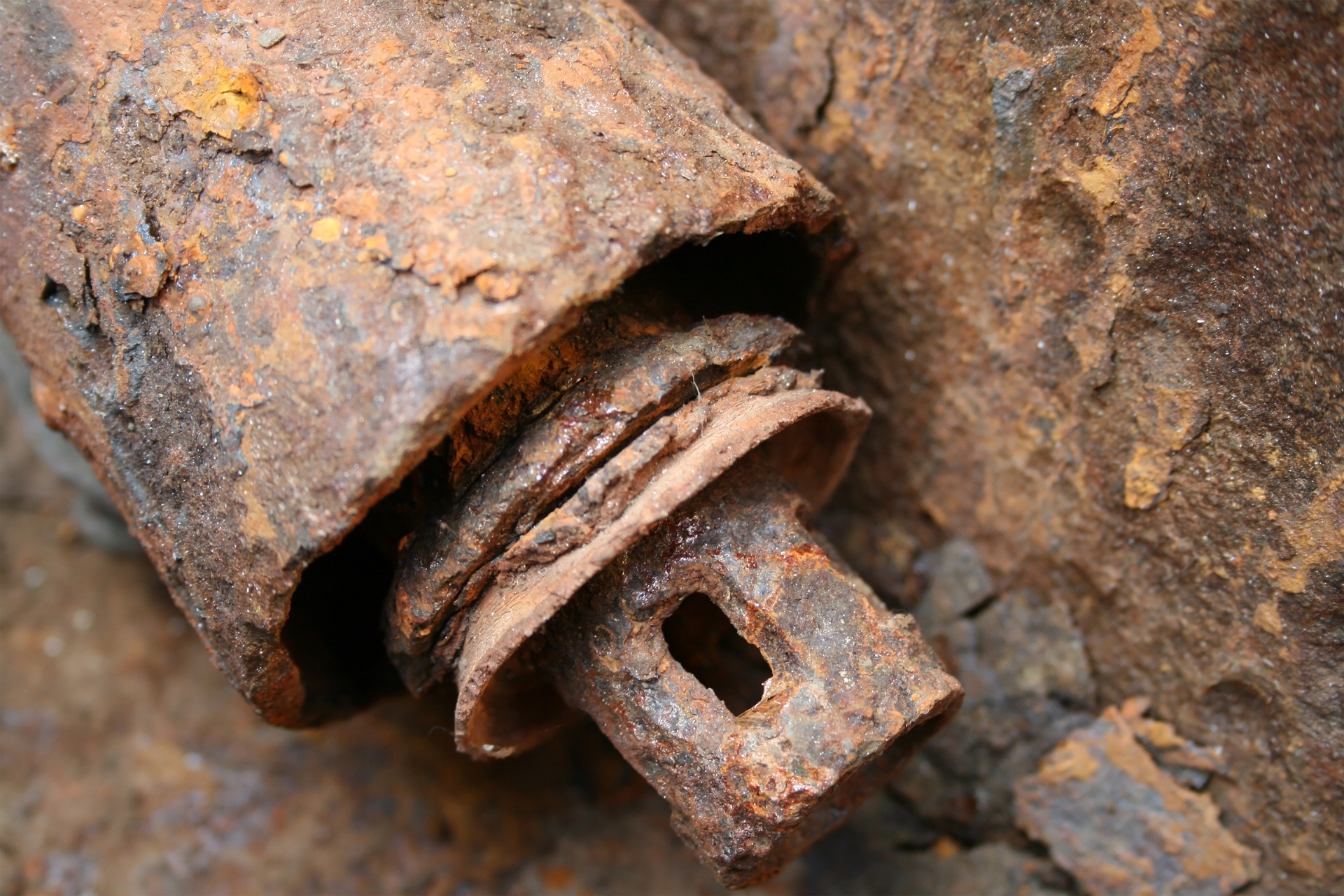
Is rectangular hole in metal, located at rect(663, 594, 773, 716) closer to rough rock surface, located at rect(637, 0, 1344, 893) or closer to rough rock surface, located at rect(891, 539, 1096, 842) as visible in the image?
rough rock surface, located at rect(891, 539, 1096, 842)

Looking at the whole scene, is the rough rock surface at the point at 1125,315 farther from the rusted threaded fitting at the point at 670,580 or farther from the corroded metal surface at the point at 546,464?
the corroded metal surface at the point at 546,464

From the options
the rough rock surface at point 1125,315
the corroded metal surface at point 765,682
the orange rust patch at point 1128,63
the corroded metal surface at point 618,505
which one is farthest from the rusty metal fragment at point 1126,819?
the orange rust patch at point 1128,63

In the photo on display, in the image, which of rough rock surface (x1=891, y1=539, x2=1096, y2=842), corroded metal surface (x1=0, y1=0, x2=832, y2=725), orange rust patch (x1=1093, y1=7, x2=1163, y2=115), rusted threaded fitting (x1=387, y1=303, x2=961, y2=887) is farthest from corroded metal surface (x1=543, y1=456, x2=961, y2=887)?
orange rust patch (x1=1093, y1=7, x2=1163, y2=115)

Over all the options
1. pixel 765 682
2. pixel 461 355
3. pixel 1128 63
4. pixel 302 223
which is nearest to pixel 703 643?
pixel 765 682

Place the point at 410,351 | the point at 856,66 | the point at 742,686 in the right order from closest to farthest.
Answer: the point at 410,351
the point at 856,66
the point at 742,686

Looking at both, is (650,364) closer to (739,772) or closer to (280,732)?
(739,772)

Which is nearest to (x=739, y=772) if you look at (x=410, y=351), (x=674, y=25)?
(x=410, y=351)

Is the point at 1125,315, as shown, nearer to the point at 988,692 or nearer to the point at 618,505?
the point at 988,692
